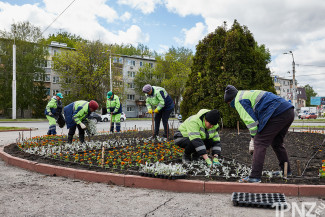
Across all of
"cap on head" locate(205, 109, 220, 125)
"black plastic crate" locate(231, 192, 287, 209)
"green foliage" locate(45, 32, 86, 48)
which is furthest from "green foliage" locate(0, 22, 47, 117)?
"black plastic crate" locate(231, 192, 287, 209)

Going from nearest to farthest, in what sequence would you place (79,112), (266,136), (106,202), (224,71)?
(106,202), (266,136), (79,112), (224,71)

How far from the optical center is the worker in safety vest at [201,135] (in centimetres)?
467

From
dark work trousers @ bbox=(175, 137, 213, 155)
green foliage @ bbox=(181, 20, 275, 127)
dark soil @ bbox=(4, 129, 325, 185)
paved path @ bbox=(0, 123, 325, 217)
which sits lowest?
paved path @ bbox=(0, 123, 325, 217)

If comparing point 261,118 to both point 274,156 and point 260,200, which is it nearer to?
point 260,200

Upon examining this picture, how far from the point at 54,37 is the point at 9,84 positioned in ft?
76.4

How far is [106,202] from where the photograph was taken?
3482 millimetres

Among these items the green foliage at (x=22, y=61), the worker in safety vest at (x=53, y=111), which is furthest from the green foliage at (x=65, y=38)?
the worker in safety vest at (x=53, y=111)

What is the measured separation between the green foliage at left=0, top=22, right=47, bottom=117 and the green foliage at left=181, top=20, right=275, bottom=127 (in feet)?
114

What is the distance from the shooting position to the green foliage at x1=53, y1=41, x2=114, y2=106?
123 feet

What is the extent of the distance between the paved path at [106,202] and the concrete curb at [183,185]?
0.36 ft

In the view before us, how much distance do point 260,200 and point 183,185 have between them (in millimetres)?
1098

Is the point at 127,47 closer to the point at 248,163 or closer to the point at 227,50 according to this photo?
the point at 227,50

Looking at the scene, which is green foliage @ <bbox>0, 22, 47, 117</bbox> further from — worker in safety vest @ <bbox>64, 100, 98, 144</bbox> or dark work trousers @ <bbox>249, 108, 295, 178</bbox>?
dark work trousers @ <bbox>249, 108, 295, 178</bbox>

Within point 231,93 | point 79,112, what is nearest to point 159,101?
point 79,112
